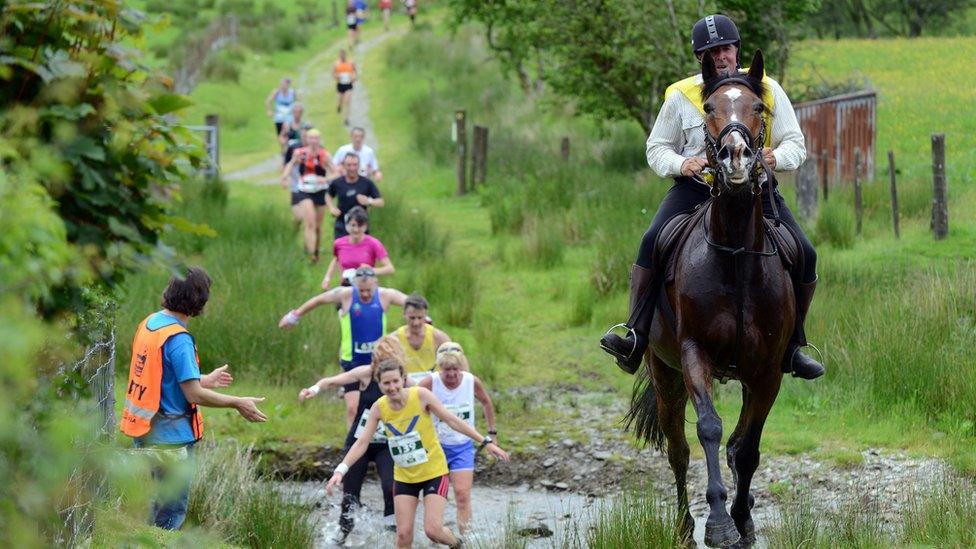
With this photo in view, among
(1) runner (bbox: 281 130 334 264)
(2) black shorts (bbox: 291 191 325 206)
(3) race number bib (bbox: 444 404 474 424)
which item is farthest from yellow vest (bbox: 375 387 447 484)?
(2) black shorts (bbox: 291 191 325 206)

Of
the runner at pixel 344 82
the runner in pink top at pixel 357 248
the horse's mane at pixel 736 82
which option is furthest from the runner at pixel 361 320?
the runner at pixel 344 82

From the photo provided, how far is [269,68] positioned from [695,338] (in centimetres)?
4219

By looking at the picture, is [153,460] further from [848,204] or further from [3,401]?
[848,204]

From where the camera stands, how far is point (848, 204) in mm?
16844

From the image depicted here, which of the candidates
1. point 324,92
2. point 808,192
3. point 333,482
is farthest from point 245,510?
point 324,92

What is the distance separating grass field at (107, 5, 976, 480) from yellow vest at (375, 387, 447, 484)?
36.8 inches

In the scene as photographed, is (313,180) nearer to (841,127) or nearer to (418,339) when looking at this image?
(418,339)

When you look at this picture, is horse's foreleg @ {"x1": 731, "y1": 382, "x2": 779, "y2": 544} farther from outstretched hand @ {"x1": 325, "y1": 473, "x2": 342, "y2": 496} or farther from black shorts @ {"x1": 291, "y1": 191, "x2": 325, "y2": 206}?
black shorts @ {"x1": 291, "y1": 191, "x2": 325, "y2": 206}

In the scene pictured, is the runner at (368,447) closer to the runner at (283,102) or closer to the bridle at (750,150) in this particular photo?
the bridle at (750,150)

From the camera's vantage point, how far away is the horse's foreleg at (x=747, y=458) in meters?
7.60

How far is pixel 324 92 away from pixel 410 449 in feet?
108

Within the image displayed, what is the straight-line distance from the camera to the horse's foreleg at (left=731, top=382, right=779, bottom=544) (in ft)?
24.9

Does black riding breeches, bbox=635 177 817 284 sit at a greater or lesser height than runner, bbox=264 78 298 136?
lesser

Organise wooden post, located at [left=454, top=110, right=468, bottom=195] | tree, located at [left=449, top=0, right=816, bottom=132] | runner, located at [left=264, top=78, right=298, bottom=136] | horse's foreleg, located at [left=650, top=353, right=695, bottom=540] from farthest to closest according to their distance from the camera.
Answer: runner, located at [left=264, top=78, right=298, bottom=136], wooden post, located at [left=454, top=110, right=468, bottom=195], tree, located at [left=449, top=0, right=816, bottom=132], horse's foreleg, located at [left=650, top=353, right=695, bottom=540]
